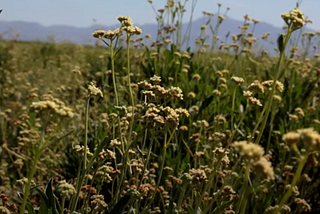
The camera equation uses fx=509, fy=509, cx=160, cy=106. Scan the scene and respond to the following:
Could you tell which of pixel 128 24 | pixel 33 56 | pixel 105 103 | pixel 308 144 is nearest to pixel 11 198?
pixel 105 103

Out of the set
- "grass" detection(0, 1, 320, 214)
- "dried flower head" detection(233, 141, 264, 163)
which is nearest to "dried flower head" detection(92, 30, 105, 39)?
"grass" detection(0, 1, 320, 214)

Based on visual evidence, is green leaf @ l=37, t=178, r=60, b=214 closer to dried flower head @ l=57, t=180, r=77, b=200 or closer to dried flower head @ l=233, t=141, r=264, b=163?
dried flower head @ l=57, t=180, r=77, b=200

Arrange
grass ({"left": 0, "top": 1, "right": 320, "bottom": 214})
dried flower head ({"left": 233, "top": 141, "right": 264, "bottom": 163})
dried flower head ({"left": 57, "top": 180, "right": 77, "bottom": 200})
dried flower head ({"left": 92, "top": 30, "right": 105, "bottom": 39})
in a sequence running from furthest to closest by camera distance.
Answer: dried flower head ({"left": 92, "top": 30, "right": 105, "bottom": 39}) → grass ({"left": 0, "top": 1, "right": 320, "bottom": 214}) → dried flower head ({"left": 57, "top": 180, "right": 77, "bottom": 200}) → dried flower head ({"left": 233, "top": 141, "right": 264, "bottom": 163})

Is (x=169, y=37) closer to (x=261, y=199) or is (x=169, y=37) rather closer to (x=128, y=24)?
(x=261, y=199)

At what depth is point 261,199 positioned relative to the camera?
109 inches

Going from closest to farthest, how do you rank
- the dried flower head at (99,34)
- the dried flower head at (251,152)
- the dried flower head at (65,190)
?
1. the dried flower head at (251,152)
2. the dried flower head at (65,190)
3. the dried flower head at (99,34)

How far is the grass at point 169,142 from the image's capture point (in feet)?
5.10

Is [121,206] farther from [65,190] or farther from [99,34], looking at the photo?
[99,34]

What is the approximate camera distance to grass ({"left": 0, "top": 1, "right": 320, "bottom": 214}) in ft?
5.10

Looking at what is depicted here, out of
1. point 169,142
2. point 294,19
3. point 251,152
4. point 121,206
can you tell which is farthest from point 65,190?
point 169,142

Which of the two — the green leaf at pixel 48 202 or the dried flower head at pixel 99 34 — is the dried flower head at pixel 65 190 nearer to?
the green leaf at pixel 48 202

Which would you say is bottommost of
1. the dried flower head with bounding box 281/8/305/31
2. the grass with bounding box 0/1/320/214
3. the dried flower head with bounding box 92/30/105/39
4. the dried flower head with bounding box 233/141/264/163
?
the grass with bounding box 0/1/320/214

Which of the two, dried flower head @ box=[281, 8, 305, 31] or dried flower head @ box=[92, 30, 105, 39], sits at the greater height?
dried flower head @ box=[281, 8, 305, 31]

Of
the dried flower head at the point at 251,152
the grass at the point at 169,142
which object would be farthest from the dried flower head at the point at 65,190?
the dried flower head at the point at 251,152
